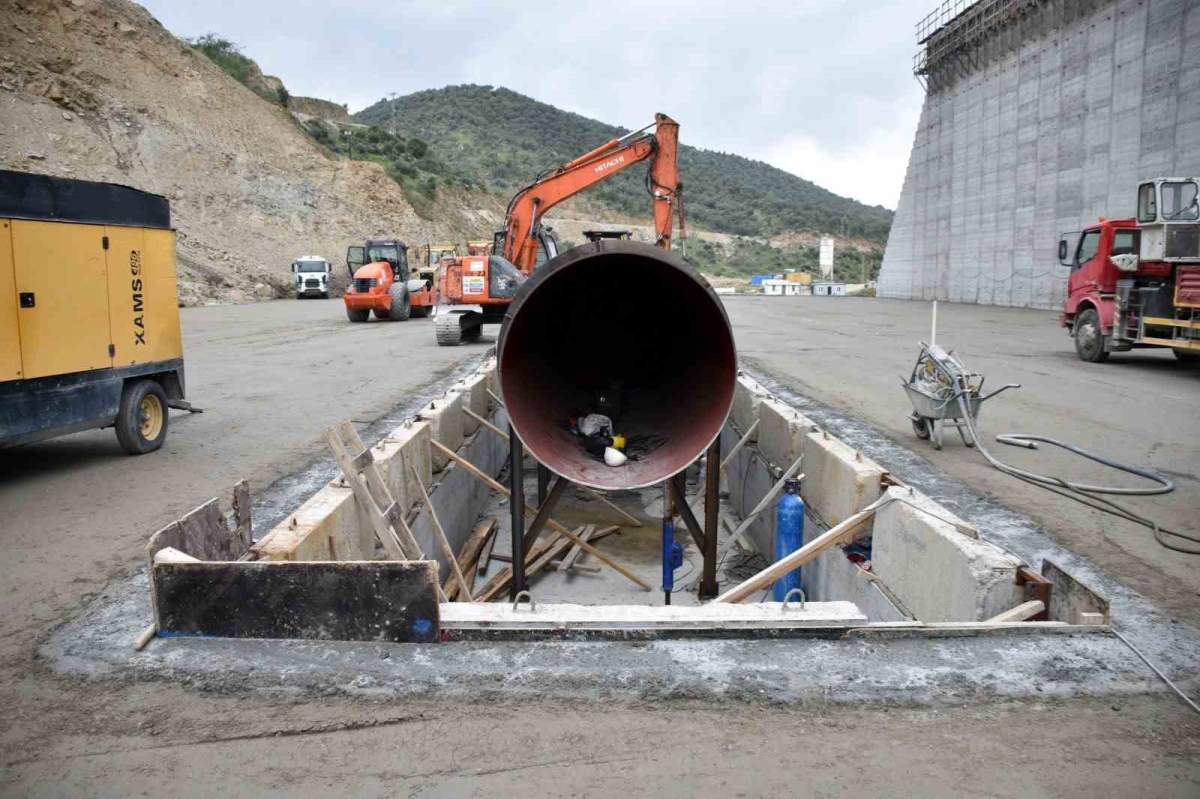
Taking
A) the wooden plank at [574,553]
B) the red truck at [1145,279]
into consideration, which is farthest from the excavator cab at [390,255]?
the wooden plank at [574,553]

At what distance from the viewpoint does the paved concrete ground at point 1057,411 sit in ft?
16.8

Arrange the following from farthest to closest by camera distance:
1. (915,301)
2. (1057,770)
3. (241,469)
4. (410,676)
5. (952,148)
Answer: (915,301), (952,148), (241,469), (410,676), (1057,770)

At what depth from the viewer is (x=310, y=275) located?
3778cm

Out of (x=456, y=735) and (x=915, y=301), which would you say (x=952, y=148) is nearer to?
(x=915, y=301)

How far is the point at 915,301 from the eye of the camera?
3978 cm

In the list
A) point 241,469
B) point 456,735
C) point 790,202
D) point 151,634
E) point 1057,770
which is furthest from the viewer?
point 790,202

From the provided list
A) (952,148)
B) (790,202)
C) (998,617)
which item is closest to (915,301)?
(952,148)

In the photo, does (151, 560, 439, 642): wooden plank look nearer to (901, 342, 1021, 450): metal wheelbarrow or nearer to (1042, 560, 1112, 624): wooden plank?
(1042, 560, 1112, 624): wooden plank

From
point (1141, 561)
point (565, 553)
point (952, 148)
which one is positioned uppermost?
point (952, 148)

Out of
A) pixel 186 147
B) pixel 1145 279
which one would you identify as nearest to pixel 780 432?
pixel 1145 279

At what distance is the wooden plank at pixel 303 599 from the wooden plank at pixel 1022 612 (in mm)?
2458

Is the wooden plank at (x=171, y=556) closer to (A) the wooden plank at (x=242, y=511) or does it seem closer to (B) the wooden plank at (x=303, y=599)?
(B) the wooden plank at (x=303, y=599)

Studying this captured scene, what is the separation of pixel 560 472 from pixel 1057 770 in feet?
9.37

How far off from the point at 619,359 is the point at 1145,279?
12236 millimetres
